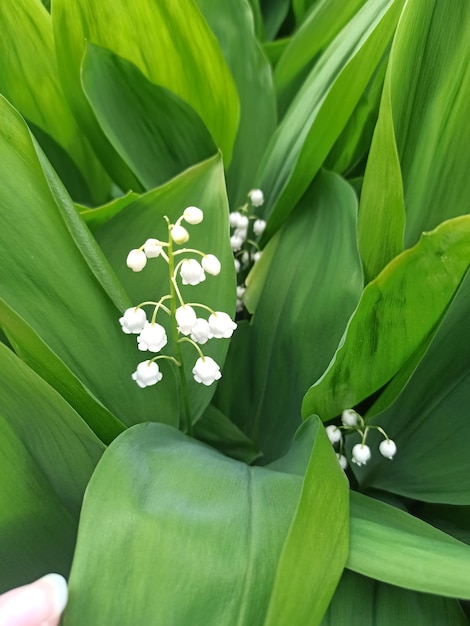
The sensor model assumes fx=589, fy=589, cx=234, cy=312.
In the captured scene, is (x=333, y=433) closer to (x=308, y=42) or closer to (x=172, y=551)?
(x=172, y=551)

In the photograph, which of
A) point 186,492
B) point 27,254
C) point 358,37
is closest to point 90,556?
point 186,492

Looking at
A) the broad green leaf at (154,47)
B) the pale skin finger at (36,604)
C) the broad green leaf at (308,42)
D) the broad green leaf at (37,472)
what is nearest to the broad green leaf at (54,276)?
the broad green leaf at (37,472)

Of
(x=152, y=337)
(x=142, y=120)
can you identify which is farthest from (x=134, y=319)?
(x=142, y=120)

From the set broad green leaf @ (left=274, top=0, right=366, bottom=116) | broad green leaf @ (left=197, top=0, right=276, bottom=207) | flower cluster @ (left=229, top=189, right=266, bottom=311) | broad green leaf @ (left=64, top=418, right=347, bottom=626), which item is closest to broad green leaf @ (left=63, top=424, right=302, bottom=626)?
broad green leaf @ (left=64, top=418, right=347, bottom=626)

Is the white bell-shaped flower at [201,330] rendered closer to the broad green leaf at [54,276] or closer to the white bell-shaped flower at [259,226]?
the broad green leaf at [54,276]

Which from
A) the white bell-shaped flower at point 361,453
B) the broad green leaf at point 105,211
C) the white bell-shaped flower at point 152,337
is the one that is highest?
the broad green leaf at point 105,211
